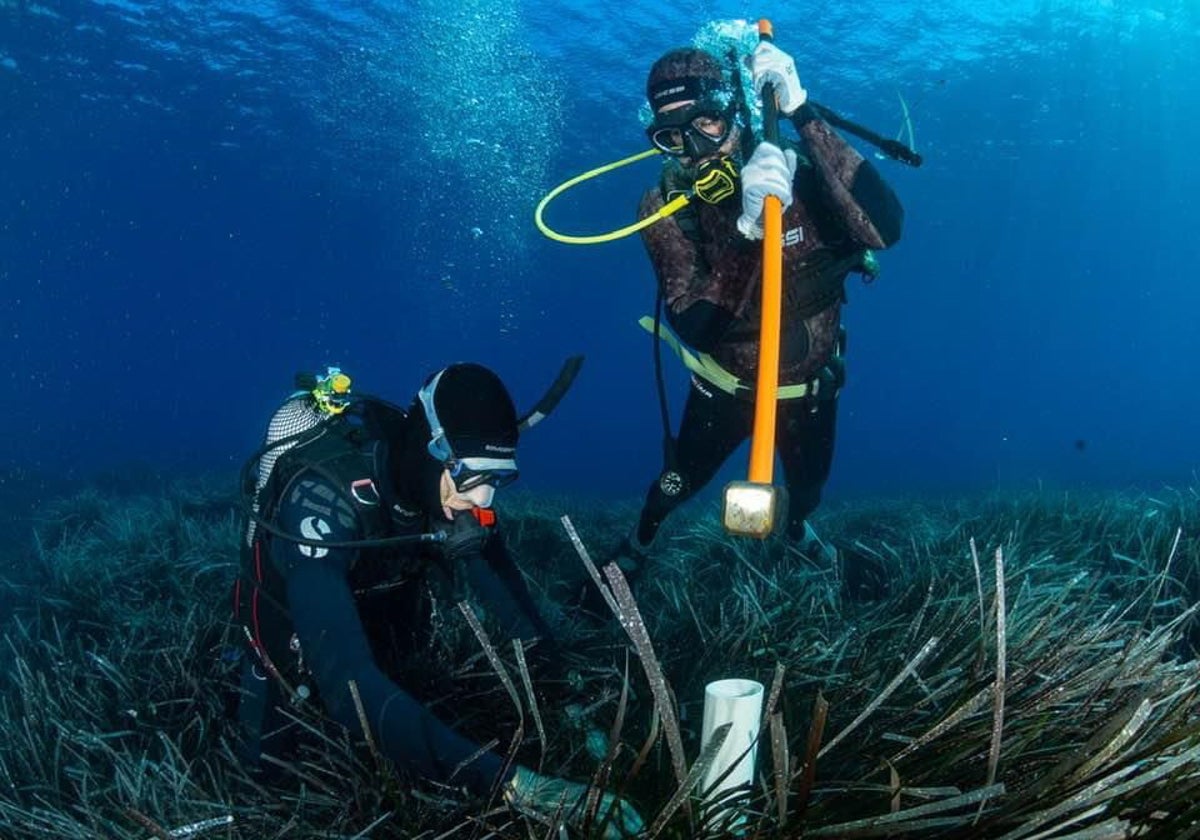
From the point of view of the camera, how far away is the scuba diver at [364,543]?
8.42ft

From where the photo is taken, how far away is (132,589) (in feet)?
18.4

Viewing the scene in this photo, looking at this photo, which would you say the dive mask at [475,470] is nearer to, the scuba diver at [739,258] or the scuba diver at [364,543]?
the scuba diver at [364,543]

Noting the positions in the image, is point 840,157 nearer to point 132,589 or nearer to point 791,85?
point 791,85

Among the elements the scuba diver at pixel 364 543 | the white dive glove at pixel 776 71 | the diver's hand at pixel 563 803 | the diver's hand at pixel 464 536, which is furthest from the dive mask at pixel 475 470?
the white dive glove at pixel 776 71

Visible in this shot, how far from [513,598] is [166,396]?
109199 millimetres

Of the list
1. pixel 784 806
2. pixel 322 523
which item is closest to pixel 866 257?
pixel 322 523

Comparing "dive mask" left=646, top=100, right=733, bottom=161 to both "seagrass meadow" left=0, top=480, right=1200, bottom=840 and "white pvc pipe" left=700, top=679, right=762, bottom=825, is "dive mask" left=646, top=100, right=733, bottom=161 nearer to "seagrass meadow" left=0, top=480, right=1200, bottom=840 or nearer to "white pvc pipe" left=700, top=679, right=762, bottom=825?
"seagrass meadow" left=0, top=480, right=1200, bottom=840

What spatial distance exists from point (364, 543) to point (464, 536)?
15.2 inches

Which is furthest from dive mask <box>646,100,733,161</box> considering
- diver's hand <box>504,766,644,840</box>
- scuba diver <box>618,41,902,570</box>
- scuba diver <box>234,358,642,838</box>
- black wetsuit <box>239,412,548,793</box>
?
diver's hand <box>504,766,644,840</box>

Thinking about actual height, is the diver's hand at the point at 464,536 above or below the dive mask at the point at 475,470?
below

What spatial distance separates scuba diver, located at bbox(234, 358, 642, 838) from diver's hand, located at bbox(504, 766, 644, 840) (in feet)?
1.61

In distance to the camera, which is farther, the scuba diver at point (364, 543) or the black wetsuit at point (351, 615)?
the scuba diver at point (364, 543)

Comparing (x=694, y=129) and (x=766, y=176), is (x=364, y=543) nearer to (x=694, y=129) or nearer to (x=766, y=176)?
(x=766, y=176)

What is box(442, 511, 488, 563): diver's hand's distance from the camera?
303 cm
